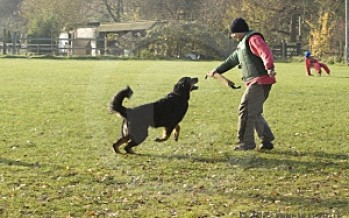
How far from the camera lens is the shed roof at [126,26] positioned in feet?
174

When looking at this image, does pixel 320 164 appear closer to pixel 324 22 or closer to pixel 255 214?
pixel 255 214

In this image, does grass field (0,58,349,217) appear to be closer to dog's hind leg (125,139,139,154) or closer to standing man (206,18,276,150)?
dog's hind leg (125,139,139,154)

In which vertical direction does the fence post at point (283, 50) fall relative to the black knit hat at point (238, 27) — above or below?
above

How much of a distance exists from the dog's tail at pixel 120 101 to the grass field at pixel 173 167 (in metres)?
0.62

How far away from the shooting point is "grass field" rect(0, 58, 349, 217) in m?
6.49

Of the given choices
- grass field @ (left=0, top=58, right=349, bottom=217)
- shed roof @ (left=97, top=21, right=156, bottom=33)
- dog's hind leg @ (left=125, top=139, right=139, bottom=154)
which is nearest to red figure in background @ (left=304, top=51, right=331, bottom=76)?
grass field @ (left=0, top=58, right=349, bottom=217)

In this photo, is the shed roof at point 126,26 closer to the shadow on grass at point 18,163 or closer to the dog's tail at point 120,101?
the dog's tail at point 120,101

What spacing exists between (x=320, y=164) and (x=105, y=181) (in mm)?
2894

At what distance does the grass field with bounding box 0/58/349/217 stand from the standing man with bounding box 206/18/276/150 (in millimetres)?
263

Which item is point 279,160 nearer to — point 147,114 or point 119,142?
point 147,114

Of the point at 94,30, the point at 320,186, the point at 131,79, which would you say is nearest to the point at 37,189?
the point at 320,186

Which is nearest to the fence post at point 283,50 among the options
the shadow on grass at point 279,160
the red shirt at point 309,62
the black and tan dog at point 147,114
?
the red shirt at point 309,62

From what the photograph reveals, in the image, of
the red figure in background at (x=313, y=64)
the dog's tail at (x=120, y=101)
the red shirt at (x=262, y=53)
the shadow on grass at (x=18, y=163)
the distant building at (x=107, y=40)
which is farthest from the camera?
the distant building at (x=107, y=40)

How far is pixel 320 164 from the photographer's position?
865cm
